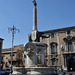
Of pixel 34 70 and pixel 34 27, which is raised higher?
pixel 34 27

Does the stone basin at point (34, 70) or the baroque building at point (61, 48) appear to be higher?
the baroque building at point (61, 48)

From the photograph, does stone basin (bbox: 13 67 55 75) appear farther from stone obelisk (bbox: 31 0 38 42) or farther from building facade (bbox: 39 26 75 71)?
building facade (bbox: 39 26 75 71)

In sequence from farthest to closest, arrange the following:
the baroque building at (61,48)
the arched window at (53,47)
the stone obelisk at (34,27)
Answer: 1. the arched window at (53,47)
2. the baroque building at (61,48)
3. the stone obelisk at (34,27)

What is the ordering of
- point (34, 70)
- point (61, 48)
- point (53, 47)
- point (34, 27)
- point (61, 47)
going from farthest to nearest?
1. point (53, 47)
2. point (61, 47)
3. point (61, 48)
4. point (34, 27)
5. point (34, 70)

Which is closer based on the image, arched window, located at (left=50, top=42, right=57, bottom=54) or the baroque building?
the baroque building

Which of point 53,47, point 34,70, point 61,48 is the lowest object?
point 34,70

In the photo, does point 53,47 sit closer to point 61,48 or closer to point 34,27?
point 61,48

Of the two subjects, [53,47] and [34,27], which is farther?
[53,47]

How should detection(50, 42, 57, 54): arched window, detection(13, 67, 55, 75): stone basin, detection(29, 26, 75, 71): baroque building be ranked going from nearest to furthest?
1. detection(13, 67, 55, 75): stone basin
2. detection(29, 26, 75, 71): baroque building
3. detection(50, 42, 57, 54): arched window

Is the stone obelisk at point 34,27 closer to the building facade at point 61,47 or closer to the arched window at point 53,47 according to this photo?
the building facade at point 61,47

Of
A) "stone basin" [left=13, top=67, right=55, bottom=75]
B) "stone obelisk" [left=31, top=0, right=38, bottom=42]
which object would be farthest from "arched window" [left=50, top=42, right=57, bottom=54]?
"stone basin" [left=13, top=67, right=55, bottom=75]

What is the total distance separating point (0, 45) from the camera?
4612 centimetres

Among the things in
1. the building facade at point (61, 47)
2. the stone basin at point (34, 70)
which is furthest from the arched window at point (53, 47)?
the stone basin at point (34, 70)

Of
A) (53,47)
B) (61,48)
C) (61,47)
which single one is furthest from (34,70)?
(53,47)
